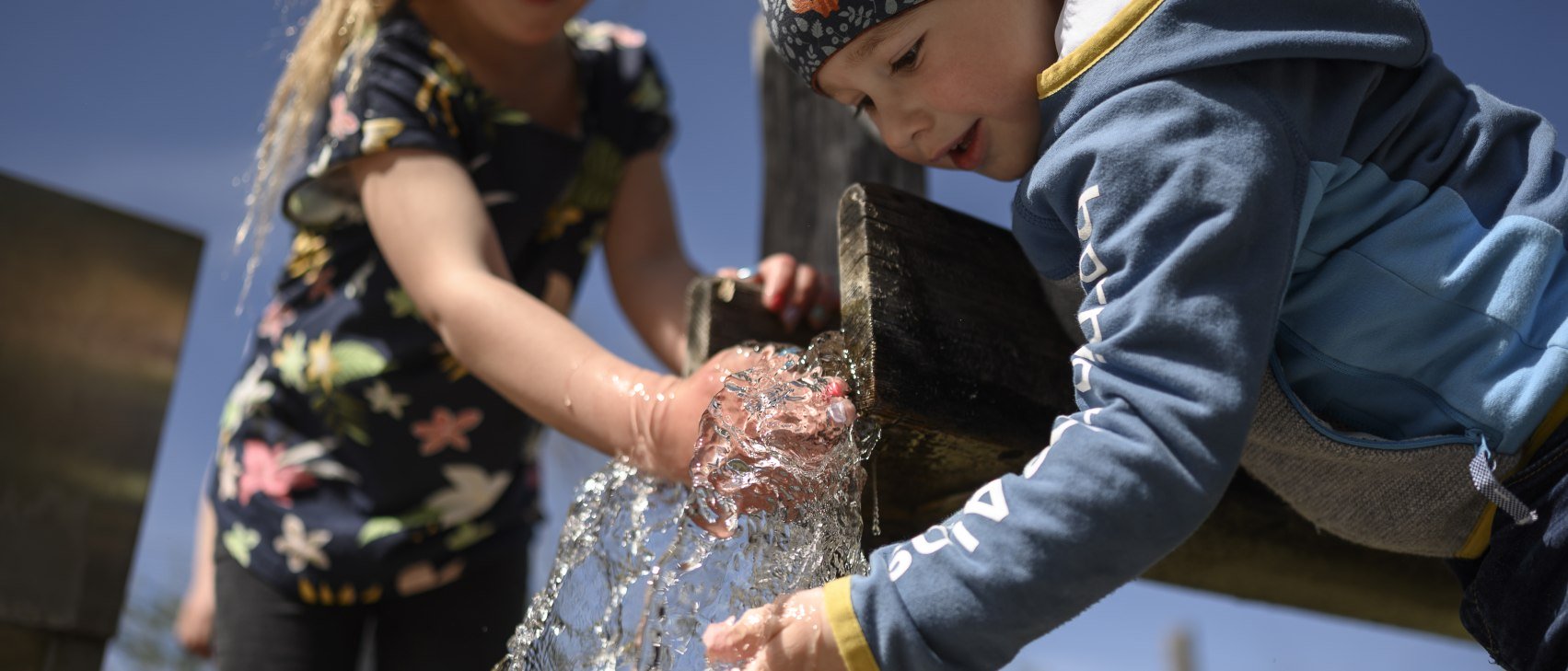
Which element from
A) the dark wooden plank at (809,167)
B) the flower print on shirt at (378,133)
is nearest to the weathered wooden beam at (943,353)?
the flower print on shirt at (378,133)

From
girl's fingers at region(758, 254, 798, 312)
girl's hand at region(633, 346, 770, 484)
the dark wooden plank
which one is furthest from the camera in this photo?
the dark wooden plank

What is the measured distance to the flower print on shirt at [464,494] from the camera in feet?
7.62

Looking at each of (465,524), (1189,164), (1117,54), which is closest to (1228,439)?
(1189,164)

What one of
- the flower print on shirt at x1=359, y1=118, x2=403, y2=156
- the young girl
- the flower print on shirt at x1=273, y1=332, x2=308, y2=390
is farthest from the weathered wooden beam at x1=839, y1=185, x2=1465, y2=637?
the flower print on shirt at x1=273, y1=332, x2=308, y2=390

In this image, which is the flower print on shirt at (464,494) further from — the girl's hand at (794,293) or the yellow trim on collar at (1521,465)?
the yellow trim on collar at (1521,465)

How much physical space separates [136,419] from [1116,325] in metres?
1.80

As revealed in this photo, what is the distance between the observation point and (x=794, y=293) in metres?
1.82

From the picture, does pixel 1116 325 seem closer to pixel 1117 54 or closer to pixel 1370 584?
pixel 1117 54

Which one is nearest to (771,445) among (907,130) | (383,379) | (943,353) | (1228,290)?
(943,353)

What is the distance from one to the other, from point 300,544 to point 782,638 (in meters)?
1.36

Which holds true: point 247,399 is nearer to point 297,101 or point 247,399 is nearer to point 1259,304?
point 297,101

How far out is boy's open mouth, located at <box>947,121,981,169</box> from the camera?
1.42m

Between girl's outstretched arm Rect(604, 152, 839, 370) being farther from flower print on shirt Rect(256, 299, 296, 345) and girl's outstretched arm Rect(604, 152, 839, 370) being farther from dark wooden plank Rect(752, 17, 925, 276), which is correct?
flower print on shirt Rect(256, 299, 296, 345)

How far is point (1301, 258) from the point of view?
1300 mm
